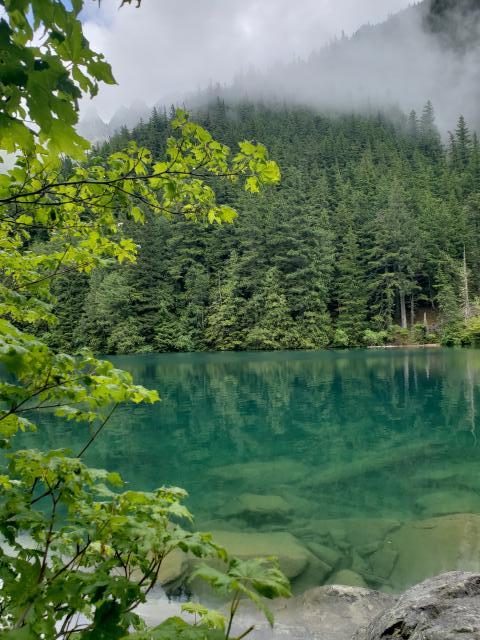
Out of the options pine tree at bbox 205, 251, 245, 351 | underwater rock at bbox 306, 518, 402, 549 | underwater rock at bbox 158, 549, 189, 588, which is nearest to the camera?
underwater rock at bbox 158, 549, 189, 588

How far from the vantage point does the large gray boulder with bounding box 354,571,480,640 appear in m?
2.62

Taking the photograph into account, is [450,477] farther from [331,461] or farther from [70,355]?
[70,355]

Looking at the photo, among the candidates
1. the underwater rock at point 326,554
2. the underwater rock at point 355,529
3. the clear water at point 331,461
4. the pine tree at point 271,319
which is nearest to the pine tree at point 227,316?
the pine tree at point 271,319

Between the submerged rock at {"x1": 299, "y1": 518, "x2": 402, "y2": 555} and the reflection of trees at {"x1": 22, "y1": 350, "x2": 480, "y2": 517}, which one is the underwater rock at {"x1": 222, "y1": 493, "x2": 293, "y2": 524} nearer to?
the reflection of trees at {"x1": 22, "y1": 350, "x2": 480, "y2": 517}

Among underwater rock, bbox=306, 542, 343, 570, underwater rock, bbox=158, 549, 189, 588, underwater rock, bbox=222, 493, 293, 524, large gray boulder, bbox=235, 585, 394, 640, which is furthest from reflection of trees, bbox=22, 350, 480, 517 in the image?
large gray boulder, bbox=235, 585, 394, 640

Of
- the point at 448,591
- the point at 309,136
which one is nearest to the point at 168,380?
the point at 448,591

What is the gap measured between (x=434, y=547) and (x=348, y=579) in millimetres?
1469

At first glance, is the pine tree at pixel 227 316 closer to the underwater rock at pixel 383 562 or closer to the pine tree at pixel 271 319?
the pine tree at pixel 271 319

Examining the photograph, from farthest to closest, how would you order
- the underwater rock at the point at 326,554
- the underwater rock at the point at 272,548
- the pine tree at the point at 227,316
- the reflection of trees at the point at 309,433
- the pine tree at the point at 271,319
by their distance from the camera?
the pine tree at the point at 227,316, the pine tree at the point at 271,319, the reflection of trees at the point at 309,433, the underwater rock at the point at 326,554, the underwater rock at the point at 272,548

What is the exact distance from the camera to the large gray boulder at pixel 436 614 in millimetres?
2615

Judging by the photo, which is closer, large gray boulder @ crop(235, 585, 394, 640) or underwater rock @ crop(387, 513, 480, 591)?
large gray boulder @ crop(235, 585, 394, 640)

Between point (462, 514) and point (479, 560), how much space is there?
1450 mm

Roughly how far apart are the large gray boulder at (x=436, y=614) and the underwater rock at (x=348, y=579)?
4.70 ft

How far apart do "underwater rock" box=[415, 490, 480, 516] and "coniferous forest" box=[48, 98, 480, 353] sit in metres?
32.7
